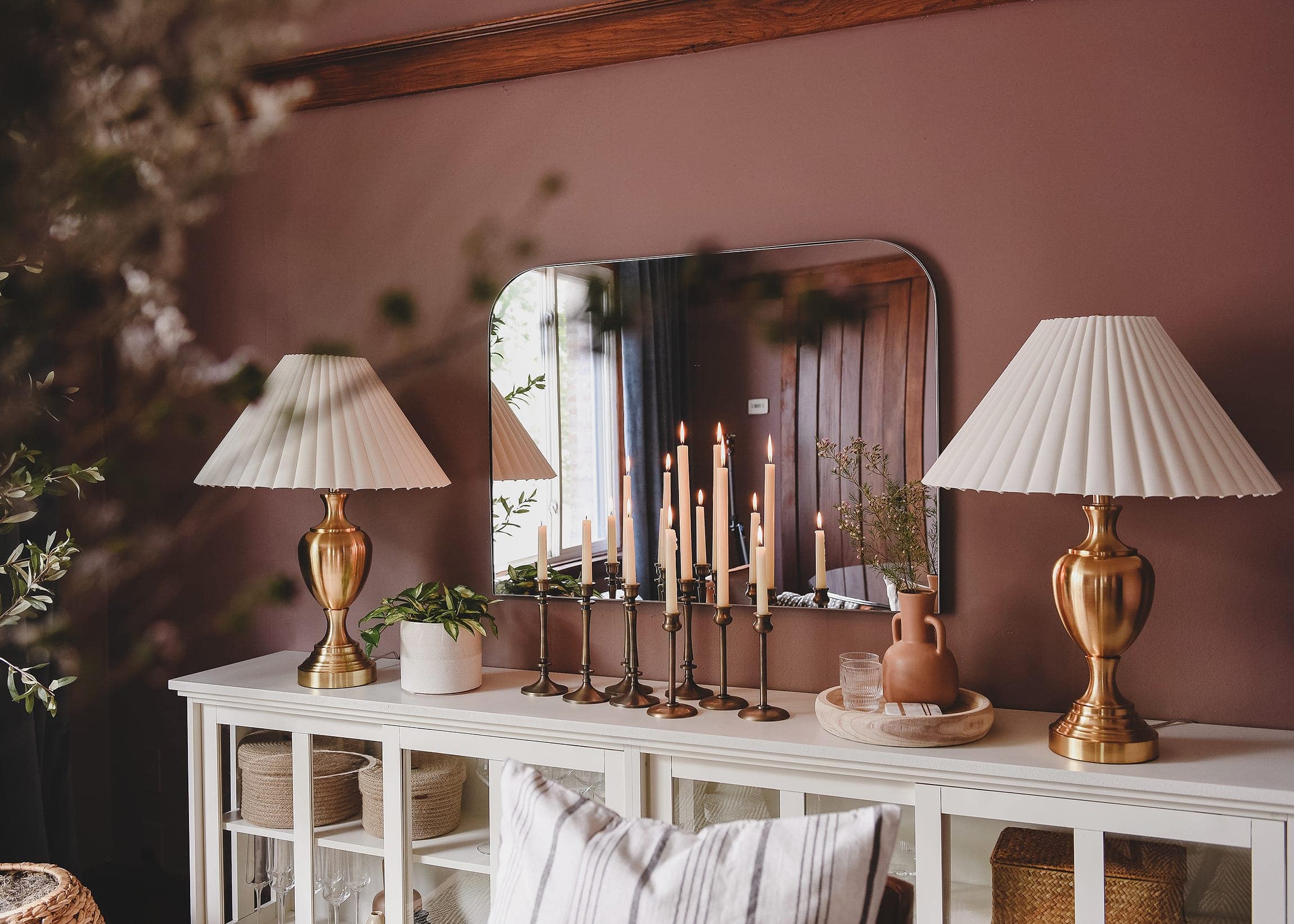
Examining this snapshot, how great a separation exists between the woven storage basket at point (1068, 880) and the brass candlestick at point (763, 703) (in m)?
0.39

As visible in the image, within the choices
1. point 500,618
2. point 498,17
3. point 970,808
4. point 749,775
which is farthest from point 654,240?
point 970,808

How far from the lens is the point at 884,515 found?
5.87 feet

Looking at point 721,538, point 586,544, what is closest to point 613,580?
point 586,544

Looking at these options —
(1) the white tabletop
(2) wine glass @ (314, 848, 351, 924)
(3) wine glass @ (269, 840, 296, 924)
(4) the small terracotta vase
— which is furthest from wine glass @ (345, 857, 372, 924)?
(4) the small terracotta vase

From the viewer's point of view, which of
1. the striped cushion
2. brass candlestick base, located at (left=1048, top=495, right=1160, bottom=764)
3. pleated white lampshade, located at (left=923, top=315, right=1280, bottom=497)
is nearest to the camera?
the striped cushion

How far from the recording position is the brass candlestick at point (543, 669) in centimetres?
185

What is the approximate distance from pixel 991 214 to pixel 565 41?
3.11ft

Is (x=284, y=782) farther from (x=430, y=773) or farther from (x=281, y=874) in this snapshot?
(x=430, y=773)

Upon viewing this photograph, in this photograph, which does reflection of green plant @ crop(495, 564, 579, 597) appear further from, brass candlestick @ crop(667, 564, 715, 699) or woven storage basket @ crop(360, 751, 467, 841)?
woven storage basket @ crop(360, 751, 467, 841)

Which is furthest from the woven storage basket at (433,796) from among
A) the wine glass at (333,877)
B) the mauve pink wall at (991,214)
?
the mauve pink wall at (991,214)

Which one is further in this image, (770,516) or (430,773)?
(430,773)

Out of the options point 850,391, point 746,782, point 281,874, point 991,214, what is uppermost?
point 991,214

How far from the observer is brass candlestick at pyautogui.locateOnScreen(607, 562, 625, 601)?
76.0 inches

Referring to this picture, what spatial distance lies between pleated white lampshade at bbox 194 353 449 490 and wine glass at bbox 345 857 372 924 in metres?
0.72
